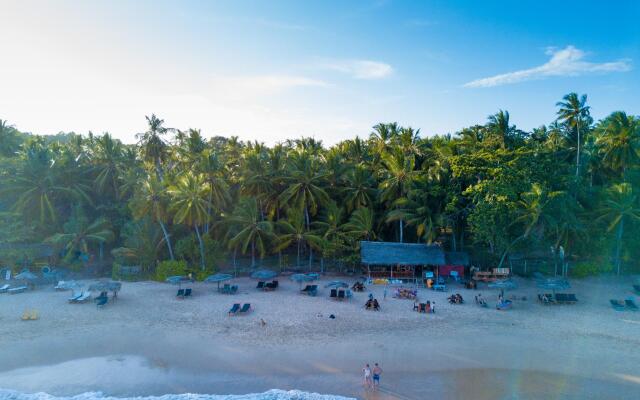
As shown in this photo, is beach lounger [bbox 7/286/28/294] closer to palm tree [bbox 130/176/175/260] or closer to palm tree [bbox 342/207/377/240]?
palm tree [bbox 130/176/175/260]

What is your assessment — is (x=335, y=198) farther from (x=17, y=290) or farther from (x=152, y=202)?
(x=17, y=290)

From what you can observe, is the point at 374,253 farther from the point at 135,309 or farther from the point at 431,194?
the point at 135,309

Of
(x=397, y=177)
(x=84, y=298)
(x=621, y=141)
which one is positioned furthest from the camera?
(x=621, y=141)

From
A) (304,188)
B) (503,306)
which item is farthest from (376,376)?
(304,188)

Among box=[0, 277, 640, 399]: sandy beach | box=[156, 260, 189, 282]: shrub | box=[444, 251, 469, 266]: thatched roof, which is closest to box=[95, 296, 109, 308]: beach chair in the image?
box=[0, 277, 640, 399]: sandy beach

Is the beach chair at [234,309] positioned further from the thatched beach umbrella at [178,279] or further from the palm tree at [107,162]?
the palm tree at [107,162]

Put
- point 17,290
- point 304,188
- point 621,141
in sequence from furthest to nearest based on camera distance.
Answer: point 621,141 → point 304,188 → point 17,290

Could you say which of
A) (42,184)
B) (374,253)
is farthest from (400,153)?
(42,184)
